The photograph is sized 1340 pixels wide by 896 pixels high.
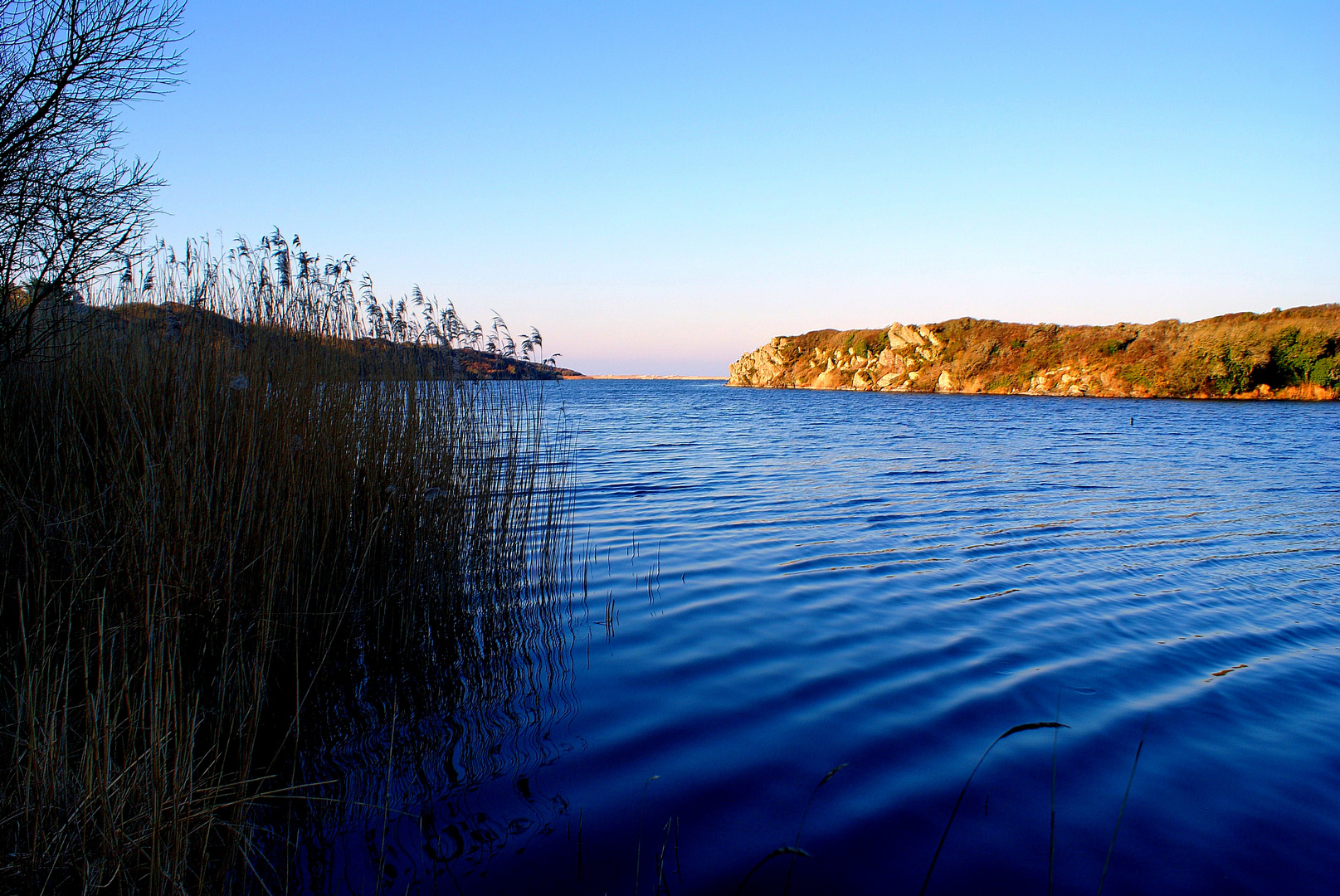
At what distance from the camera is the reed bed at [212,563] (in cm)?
185

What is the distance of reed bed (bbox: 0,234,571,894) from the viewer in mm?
1850

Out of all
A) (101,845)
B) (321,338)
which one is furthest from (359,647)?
(101,845)

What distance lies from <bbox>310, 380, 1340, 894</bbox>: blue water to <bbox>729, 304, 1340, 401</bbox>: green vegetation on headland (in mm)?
43570

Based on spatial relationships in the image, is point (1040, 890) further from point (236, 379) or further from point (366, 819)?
point (236, 379)

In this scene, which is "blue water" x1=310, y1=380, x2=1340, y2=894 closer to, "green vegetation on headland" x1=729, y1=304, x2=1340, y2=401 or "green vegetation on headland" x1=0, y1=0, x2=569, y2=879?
"green vegetation on headland" x1=0, y1=0, x2=569, y2=879

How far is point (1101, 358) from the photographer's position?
1983 inches

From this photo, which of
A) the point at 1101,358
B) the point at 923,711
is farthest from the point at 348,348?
the point at 1101,358

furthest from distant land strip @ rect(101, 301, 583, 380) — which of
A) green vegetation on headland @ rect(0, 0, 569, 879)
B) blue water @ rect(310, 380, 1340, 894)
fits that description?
blue water @ rect(310, 380, 1340, 894)

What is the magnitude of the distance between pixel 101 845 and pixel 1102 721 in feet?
13.5

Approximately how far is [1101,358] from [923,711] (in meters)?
56.8

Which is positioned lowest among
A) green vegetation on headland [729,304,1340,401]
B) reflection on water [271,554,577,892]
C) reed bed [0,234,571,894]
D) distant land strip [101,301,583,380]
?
reflection on water [271,554,577,892]

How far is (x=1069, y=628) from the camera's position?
4809mm

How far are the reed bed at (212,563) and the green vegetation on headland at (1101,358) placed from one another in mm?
52283

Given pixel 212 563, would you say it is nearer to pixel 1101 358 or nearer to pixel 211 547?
pixel 211 547
